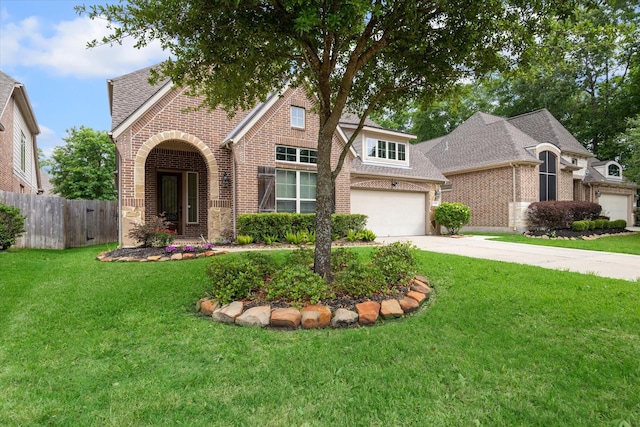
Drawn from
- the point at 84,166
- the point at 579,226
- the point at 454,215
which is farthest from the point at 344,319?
the point at 84,166

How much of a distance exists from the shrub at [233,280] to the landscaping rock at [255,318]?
0.48 m

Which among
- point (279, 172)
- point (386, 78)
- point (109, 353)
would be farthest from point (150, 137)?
point (109, 353)

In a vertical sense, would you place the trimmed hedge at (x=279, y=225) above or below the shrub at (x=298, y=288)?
above

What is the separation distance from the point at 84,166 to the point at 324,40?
27.0m

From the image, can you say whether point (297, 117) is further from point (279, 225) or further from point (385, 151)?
point (385, 151)

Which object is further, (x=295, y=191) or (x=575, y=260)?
(x=295, y=191)

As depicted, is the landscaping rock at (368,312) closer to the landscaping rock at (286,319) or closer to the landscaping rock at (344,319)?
the landscaping rock at (344,319)

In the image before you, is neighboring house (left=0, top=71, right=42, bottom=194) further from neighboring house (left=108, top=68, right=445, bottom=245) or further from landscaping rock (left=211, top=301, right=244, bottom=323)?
landscaping rock (left=211, top=301, right=244, bottom=323)

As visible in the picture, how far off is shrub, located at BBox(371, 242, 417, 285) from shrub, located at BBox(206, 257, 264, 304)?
5.73 ft

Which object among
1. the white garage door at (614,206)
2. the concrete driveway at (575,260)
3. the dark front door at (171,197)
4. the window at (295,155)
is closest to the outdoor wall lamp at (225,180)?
the window at (295,155)

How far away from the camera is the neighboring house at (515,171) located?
16.4 metres

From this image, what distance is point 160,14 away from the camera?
13.6 ft

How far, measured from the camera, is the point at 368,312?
388cm

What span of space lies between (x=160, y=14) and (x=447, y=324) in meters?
4.94
